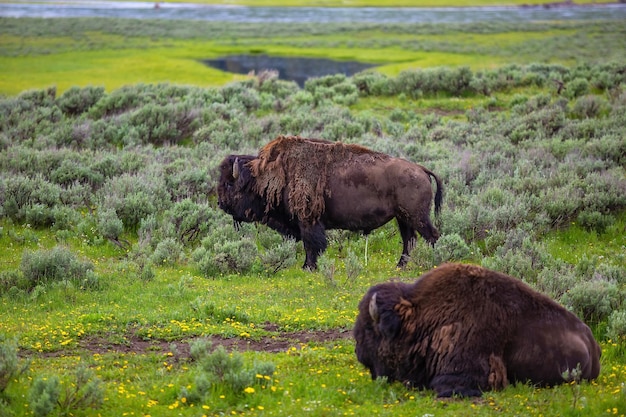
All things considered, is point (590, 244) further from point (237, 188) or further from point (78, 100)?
point (78, 100)

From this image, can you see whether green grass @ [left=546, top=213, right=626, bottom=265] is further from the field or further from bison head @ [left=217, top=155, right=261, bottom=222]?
bison head @ [left=217, top=155, right=261, bottom=222]

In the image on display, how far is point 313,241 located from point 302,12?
2559 inches

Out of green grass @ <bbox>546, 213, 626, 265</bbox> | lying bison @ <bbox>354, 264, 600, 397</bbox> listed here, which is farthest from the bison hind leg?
green grass @ <bbox>546, 213, 626, 265</bbox>

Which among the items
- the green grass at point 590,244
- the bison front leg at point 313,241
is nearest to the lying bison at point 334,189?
the bison front leg at point 313,241

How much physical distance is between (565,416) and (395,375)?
4.81 feet

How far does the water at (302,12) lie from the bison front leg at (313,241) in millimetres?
52645

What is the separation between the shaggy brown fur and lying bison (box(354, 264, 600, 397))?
4.18 m

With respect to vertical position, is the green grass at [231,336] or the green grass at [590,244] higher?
the green grass at [231,336]

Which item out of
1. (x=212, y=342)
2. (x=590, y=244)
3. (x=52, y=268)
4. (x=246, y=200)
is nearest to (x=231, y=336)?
(x=212, y=342)

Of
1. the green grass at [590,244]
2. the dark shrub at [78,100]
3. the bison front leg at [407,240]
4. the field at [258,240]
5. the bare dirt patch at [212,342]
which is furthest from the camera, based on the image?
the dark shrub at [78,100]

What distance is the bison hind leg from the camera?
6.45m

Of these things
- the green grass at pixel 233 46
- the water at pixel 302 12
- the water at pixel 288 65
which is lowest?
the water at pixel 288 65

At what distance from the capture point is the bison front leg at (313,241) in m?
11.1

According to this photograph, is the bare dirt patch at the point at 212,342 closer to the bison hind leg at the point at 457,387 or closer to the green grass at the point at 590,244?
the bison hind leg at the point at 457,387
